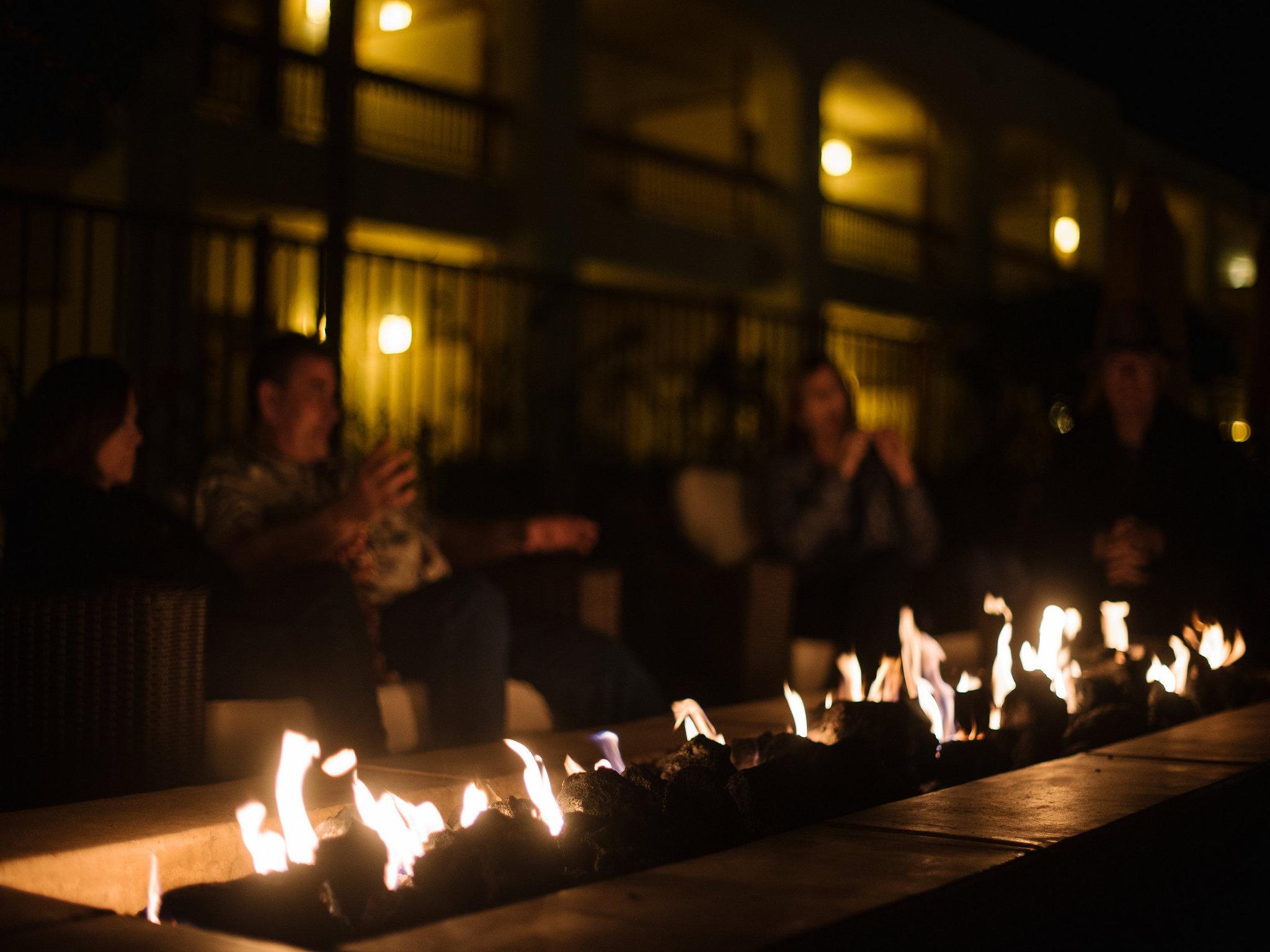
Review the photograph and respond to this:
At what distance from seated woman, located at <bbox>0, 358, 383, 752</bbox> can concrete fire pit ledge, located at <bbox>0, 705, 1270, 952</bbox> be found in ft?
1.64

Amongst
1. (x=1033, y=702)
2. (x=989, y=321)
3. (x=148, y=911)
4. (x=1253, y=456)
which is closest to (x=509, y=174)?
(x=989, y=321)

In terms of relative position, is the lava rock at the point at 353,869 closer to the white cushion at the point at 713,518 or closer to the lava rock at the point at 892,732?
the lava rock at the point at 892,732

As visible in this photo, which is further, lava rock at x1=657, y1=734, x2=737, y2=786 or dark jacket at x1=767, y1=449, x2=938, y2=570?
dark jacket at x1=767, y1=449, x2=938, y2=570

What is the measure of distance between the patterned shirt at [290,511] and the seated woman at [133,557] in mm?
311

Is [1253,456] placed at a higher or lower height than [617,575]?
higher

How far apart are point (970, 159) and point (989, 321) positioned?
413 cm

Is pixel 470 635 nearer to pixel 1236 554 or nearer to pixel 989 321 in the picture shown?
pixel 1236 554

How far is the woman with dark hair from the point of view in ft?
8.87

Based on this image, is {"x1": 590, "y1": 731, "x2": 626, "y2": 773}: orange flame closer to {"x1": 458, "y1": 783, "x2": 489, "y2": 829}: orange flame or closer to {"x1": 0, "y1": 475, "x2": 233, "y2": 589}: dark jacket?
{"x1": 458, "y1": 783, "x2": 489, "y2": 829}: orange flame

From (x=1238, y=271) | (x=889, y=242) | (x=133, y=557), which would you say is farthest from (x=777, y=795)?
(x=1238, y=271)

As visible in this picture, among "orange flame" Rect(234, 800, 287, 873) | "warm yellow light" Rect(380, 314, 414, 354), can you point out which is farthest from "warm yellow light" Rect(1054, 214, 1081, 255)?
"orange flame" Rect(234, 800, 287, 873)

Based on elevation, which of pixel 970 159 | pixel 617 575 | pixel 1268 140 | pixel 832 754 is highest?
pixel 970 159

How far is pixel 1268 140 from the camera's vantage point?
23.2 ft

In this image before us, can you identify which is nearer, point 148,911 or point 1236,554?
point 148,911
